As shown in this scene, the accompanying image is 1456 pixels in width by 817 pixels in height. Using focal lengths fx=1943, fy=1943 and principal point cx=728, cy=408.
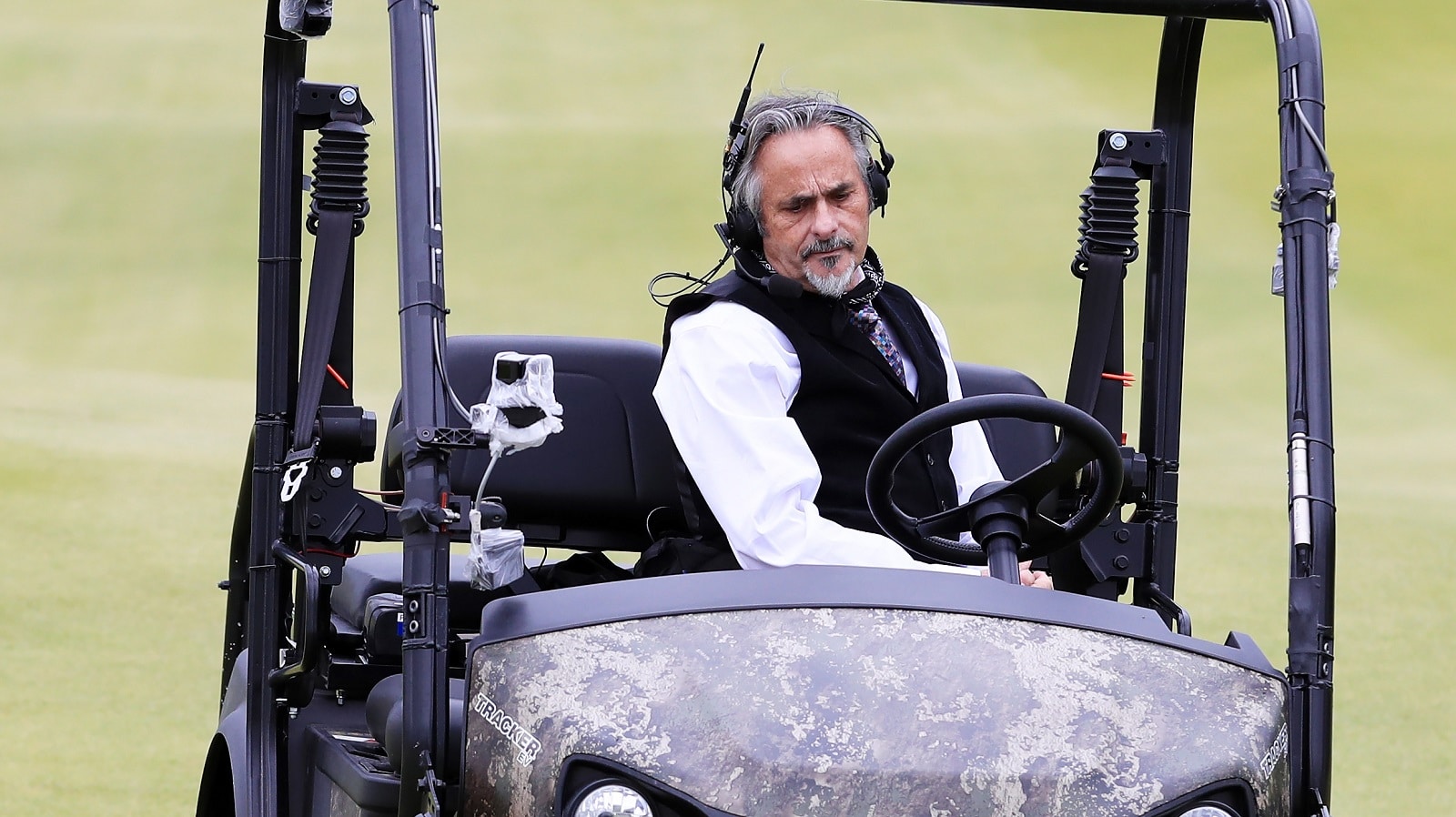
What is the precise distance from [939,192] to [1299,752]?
1700cm

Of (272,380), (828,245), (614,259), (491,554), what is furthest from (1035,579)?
(614,259)

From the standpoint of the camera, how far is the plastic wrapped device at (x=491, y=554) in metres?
1.99

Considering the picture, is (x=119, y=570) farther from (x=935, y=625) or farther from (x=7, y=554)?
(x=935, y=625)

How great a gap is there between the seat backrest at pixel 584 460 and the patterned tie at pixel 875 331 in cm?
36

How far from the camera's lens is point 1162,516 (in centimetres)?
291

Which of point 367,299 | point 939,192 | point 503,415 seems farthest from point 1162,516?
point 939,192

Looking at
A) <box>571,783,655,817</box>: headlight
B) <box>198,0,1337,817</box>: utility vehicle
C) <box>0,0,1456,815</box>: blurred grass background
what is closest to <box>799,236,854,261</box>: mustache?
<box>198,0,1337,817</box>: utility vehicle

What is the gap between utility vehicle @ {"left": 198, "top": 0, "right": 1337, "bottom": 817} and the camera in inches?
73.7

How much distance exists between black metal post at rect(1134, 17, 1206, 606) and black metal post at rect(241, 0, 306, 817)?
49.9 inches

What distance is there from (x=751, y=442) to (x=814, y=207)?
498 mm

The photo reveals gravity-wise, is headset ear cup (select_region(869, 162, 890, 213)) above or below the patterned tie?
above

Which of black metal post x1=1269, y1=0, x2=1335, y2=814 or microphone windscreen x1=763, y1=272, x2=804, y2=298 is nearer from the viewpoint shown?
black metal post x1=1269, y1=0, x2=1335, y2=814

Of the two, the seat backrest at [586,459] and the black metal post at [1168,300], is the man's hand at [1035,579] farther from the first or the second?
the seat backrest at [586,459]

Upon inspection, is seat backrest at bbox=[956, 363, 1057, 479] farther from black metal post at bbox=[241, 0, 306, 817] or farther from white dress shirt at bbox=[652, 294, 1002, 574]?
black metal post at bbox=[241, 0, 306, 817]
